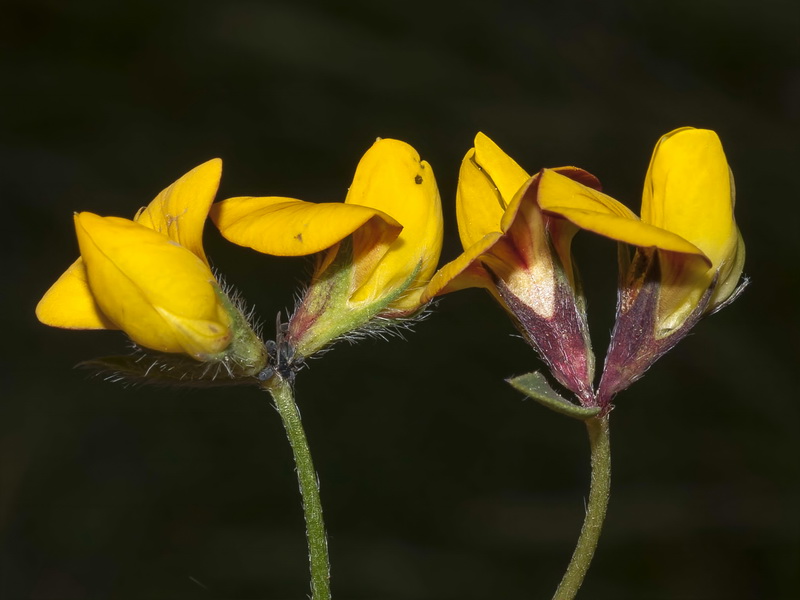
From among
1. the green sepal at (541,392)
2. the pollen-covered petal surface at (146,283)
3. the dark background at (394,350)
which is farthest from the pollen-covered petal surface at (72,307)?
the dark background at (394,350)

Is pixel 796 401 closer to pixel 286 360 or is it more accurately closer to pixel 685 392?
pixel 685 392

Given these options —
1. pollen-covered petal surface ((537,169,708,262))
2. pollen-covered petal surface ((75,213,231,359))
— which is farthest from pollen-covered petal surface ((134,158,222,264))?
pollen-covered petal surface ((537,169,708,262))

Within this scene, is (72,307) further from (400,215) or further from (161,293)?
(400,215)

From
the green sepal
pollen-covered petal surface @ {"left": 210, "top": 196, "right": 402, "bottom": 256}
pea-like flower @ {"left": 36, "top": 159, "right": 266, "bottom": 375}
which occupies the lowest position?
pea-like flower @ {"left": 36, "top": 159, "right": 266, "bottom": 375}

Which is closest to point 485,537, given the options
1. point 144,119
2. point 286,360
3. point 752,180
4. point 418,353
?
point 418,353

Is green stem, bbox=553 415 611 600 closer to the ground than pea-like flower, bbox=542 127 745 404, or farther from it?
closer to the ground

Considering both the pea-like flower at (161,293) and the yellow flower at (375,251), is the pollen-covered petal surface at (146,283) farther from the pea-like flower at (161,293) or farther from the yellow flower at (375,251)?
the yellow flower at (375,251)

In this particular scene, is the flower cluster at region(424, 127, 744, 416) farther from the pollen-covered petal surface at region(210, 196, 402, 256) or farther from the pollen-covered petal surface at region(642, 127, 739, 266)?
the pollen-covered petal surface at region(210, 196, 402, 256)
